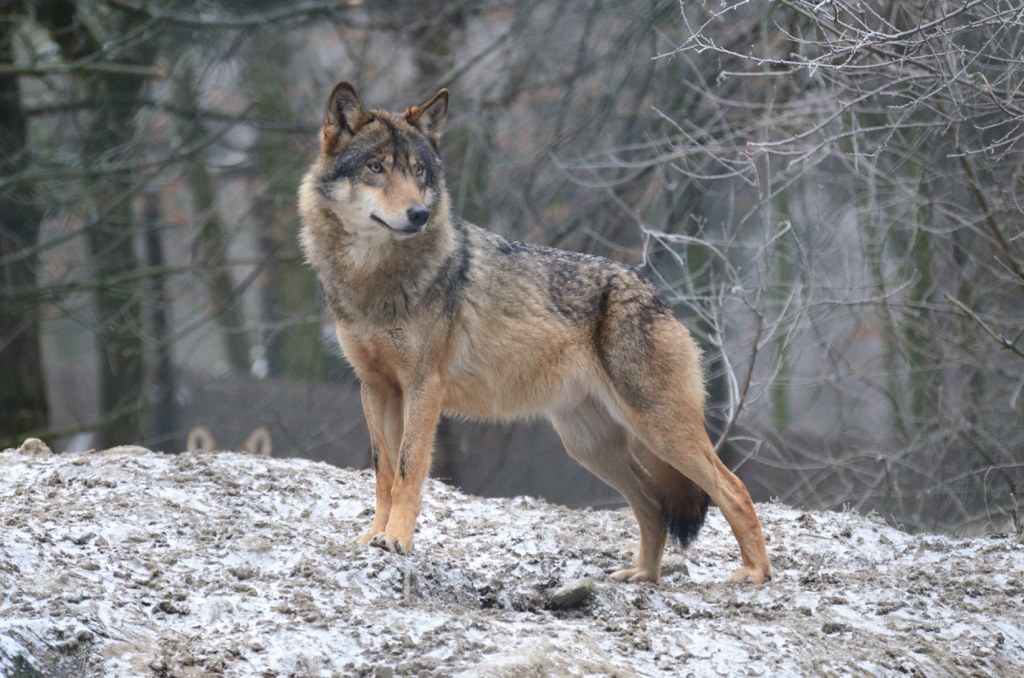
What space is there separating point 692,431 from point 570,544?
1.18 meters

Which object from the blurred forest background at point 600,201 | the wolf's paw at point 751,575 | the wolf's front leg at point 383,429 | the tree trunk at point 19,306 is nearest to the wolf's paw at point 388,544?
the wolf's front leg at point 383,429

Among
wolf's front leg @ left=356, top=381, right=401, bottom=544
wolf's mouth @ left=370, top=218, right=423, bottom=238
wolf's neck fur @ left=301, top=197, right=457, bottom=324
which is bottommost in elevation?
wolf's front leg @ left=356, top=381, right=401, bottom=544

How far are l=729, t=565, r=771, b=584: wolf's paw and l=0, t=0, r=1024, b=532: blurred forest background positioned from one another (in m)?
1.55

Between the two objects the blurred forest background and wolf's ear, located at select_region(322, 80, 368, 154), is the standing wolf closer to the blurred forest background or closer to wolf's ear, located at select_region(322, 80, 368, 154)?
wolf's ear, located at select_region(322, 80, 368, 154)

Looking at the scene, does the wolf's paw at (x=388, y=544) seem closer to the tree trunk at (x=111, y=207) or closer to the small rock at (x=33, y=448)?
the small rock at (x=33, y=448)

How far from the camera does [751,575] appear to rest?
6.58 m

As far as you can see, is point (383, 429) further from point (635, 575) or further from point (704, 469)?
point (704, 469)

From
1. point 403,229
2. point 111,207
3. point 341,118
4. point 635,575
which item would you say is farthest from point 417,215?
point 111,207

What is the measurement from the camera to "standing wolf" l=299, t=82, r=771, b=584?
624 centimetres

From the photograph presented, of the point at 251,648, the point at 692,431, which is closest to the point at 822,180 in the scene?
the point at 692,431

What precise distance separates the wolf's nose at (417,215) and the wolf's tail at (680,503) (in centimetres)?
223

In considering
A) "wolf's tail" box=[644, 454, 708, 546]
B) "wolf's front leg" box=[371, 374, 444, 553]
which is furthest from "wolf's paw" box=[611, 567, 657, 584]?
"wolf's front leg" box=[371, 374, 444, 553]

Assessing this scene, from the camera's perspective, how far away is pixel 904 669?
5262mm

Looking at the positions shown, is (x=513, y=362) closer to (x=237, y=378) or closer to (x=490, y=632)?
(x=490, y=632)
